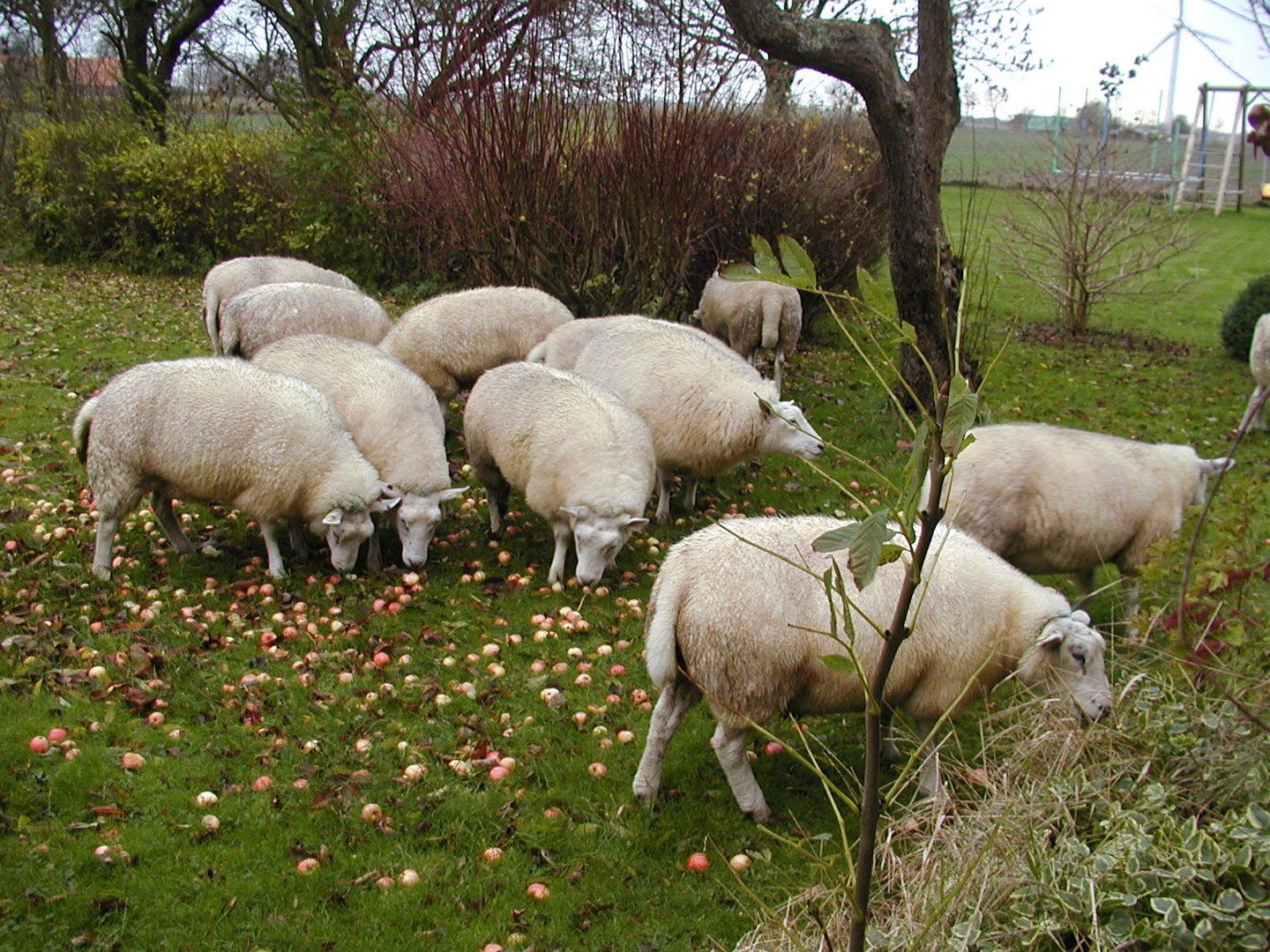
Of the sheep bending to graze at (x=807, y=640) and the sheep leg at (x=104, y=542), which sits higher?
the sheep bending to graze at (x=807, y=640)

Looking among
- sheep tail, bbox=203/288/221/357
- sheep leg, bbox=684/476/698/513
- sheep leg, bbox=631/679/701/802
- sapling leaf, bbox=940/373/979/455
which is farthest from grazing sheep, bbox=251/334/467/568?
sapling leaf, bbox=940/373/979/455

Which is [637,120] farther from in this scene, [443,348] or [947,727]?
[947,727]

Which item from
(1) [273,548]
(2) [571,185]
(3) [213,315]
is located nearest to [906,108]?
(2) [571,185]

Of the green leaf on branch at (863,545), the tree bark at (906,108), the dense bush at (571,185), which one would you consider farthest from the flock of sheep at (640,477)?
the tree bark at (906,108)

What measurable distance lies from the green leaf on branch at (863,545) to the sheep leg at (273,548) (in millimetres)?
5388

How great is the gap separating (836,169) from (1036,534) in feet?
31.2

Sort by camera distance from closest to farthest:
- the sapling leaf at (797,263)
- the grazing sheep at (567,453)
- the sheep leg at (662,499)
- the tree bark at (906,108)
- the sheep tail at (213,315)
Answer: the sapling leaf at (797,263), the grazing sheep at (567,453), the sheep leg at (662,499), the tree bark at (906,108), the sheep tail at (213,315)

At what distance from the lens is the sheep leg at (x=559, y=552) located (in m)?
6.59

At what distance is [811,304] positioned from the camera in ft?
48.0

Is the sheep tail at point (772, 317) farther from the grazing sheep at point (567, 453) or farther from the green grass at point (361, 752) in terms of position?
the grazing sheep at point (567, 453)

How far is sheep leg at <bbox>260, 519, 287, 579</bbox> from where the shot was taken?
6426mm

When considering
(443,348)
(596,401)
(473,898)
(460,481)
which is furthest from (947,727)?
(443,348)

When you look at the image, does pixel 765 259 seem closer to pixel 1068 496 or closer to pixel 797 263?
pixel 797 263

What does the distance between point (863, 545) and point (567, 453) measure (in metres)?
5.03
